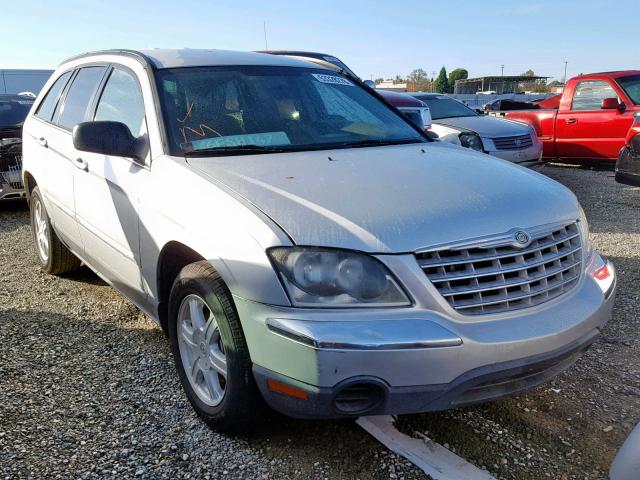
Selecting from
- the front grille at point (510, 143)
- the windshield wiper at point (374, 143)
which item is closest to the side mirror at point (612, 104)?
the front grille at point (510, 143)

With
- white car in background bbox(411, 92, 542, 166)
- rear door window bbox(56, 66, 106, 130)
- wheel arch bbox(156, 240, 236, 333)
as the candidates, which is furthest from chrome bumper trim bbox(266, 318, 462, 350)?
white car in background bbox(411, 92, 542, 166)

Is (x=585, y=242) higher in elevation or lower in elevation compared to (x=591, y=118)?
higher

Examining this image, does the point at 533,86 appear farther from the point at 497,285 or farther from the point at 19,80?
the point at 497,285

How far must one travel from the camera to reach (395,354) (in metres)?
2.05

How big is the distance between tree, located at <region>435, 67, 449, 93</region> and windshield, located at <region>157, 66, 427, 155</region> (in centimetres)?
7421

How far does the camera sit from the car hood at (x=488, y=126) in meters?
8.41

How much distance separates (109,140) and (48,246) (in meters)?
2.31

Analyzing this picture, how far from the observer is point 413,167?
291cm

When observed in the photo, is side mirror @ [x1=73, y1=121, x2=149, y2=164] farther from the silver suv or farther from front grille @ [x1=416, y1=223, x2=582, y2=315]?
front grille @ [x1=416, y1=223, x2=582, y2=315]

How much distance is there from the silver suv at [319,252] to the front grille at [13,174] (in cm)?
437

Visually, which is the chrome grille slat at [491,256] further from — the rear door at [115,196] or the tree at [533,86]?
the tree at [533,86]

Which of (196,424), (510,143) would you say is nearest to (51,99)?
(196,424)

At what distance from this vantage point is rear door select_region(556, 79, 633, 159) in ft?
31.6

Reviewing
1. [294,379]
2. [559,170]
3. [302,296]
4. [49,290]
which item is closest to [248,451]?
[294,379]
